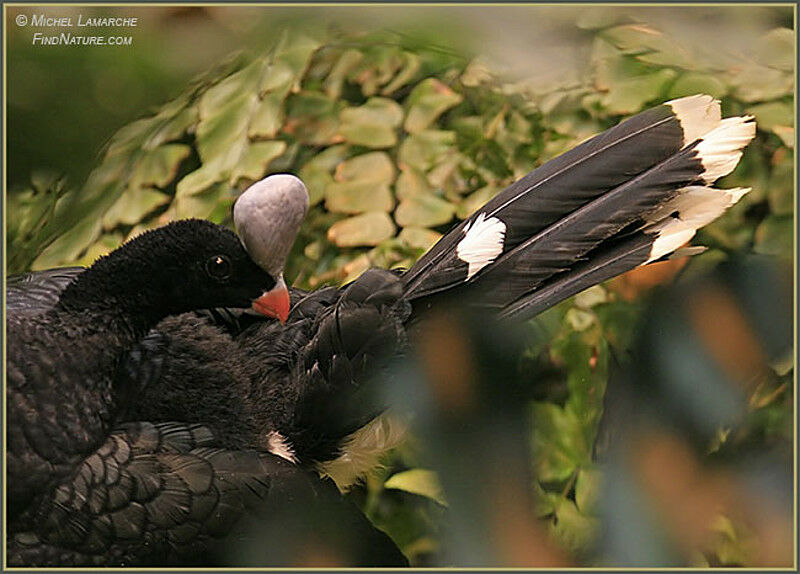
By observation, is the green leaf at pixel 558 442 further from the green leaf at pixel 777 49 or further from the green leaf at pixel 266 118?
the green leaf at pixel 266 118

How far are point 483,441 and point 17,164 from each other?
0.78m

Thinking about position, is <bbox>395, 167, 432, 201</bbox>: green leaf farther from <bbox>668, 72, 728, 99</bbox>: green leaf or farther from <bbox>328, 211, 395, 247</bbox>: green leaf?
<bbox>668, 72, 728, 99</bbox>: green leaf

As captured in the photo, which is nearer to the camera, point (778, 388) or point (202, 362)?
point (778, 388)

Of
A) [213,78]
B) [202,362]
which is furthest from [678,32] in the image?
[202,362]

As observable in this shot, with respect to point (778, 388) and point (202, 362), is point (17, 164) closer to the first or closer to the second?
point (202, 362)

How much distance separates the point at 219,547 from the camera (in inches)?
47.2

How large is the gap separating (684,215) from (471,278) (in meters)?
0.26

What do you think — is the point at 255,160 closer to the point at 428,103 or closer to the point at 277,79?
the point at 277,79

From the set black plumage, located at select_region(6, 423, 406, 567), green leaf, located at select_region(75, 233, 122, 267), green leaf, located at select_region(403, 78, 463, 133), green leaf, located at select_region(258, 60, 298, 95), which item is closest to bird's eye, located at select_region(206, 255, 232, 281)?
black plumage, located at select_region(6, 423, 406, 567)

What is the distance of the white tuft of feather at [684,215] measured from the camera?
1.18 meters

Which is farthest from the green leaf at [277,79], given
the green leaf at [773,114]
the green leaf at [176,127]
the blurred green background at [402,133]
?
the green leaf at [773,114]

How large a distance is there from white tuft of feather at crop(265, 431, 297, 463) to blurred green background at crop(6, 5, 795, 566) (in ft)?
0.47

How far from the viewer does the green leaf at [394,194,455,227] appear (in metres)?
1.72


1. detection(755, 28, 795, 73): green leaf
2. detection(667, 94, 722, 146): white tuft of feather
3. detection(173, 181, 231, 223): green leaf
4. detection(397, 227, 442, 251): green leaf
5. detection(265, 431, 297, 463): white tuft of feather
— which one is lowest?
detection(265, 431, 297, 463): white tuft of feather
